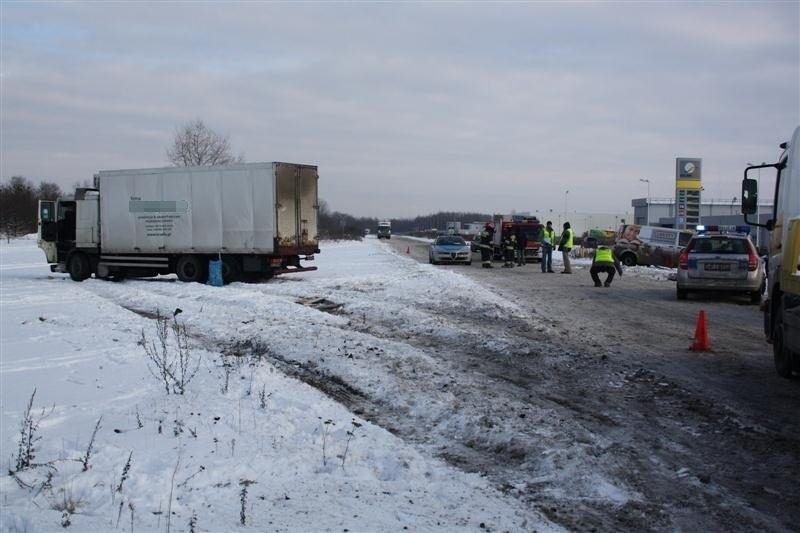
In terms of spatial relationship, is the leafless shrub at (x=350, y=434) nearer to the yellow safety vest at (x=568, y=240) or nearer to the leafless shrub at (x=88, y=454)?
the leafless shrub at (x=88, y=454)

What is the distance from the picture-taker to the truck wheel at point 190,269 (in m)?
21.9

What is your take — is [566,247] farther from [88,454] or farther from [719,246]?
[88,454]

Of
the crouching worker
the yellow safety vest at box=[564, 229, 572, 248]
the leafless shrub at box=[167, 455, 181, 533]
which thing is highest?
the yellow safety vest at box=[564, 229, 572, 248]

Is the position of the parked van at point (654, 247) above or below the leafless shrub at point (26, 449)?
above

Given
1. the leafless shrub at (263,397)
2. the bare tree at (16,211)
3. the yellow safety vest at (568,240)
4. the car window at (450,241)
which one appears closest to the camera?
the leafless shrub at (263,397)

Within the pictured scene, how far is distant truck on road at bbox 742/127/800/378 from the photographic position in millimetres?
7081

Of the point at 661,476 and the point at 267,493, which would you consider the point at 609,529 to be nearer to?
the point at 661,476

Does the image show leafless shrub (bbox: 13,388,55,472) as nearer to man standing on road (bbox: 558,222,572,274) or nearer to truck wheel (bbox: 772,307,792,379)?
truck wheel (bbox: 772,307,792,379)

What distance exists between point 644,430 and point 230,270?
17.4 m

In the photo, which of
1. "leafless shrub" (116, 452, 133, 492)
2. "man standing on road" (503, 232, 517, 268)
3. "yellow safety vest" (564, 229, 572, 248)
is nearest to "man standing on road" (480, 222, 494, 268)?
"man standing on road" (503, 232, 517, 268)

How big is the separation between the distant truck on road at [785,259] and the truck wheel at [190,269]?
54.8 ft

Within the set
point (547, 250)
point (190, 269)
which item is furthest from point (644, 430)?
point (547, 250)

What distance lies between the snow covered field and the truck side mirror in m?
4.23

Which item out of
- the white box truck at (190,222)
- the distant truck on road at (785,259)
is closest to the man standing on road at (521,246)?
the white box truck at (190,222)
